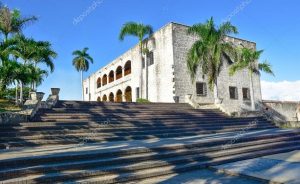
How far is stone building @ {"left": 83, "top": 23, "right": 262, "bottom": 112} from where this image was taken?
25.3 meters

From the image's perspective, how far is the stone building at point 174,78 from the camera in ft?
83.0

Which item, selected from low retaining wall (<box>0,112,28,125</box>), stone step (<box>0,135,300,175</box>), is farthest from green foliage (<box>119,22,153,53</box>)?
stone step (<box>0,135,300,175</box>)

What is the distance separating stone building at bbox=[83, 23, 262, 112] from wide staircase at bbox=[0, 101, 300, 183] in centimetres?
632

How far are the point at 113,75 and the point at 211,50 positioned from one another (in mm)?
22255

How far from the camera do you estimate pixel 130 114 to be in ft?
50.4

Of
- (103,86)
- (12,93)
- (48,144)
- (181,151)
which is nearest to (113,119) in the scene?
(48,144)

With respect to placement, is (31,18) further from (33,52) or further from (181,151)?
(181,151)

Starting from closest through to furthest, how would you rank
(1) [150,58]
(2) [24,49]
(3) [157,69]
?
(2) [24,49], (3) [157,69], (1) [150,58]

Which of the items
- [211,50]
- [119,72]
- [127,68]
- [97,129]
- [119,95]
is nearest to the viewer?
[97,129]

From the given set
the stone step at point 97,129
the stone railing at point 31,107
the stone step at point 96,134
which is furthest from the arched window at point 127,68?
the stone step at point 96,134

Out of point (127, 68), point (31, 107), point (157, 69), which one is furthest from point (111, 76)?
point (31, 107)

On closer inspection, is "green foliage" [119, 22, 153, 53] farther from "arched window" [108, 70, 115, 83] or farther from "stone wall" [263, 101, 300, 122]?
"stone wall" [263, 101, 300, 122]

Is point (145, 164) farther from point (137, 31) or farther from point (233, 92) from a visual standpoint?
point (233, 92)

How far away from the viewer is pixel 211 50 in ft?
68.5
